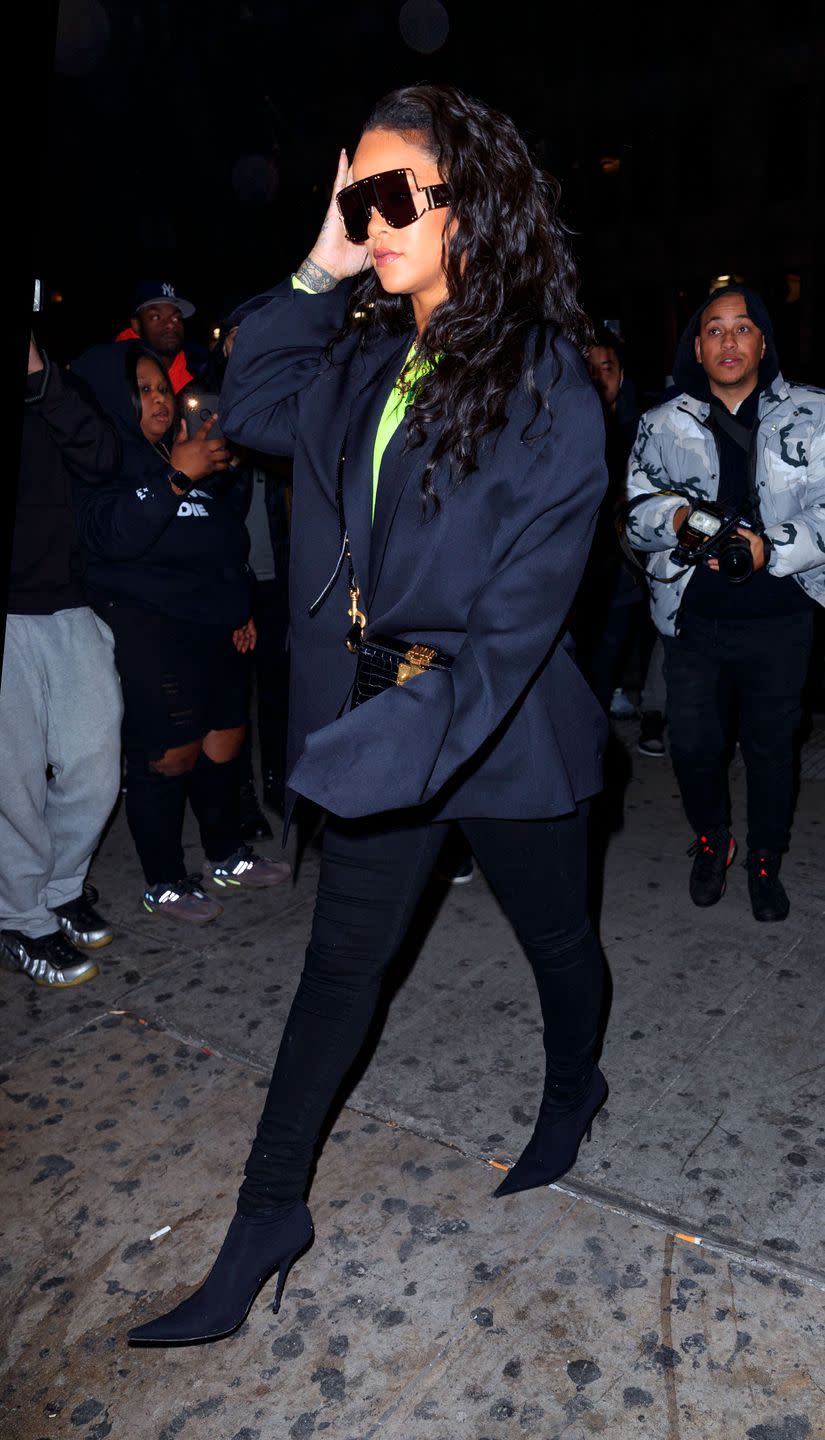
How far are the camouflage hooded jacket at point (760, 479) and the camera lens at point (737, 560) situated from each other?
3.2 inches

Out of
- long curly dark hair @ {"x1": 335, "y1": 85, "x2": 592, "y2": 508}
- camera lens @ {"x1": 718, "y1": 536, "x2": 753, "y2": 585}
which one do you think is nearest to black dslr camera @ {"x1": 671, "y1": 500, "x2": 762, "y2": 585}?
camera lens @ {"x1": 718, "y1": 536, "x2": 753, "y2": 585}

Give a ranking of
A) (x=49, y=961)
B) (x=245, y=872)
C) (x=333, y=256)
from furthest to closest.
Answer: (x=245, y=872), (x=49, y=961), (x=333, y=256)

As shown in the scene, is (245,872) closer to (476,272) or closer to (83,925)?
(83,925)

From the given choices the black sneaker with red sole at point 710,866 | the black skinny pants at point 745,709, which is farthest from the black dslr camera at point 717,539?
the black sneaker with red sole at point 710,866

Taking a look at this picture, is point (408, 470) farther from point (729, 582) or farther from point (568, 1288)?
point (729, 582)

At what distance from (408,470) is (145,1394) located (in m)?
1.74

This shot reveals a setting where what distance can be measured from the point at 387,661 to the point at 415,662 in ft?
0.20

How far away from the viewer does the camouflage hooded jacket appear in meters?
3.76

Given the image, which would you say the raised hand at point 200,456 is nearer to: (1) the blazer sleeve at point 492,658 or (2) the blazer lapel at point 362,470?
(2) the blazer lapel at point 362,470

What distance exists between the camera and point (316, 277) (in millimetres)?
2385

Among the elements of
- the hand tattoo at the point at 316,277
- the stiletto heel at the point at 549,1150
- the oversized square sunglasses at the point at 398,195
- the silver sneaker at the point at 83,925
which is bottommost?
the silver sneaker at the point at 83,925

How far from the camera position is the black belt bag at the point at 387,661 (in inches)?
82.4

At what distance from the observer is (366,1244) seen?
8.23 feet

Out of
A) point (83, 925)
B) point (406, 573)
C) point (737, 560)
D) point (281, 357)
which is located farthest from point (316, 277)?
point (83, 925)
